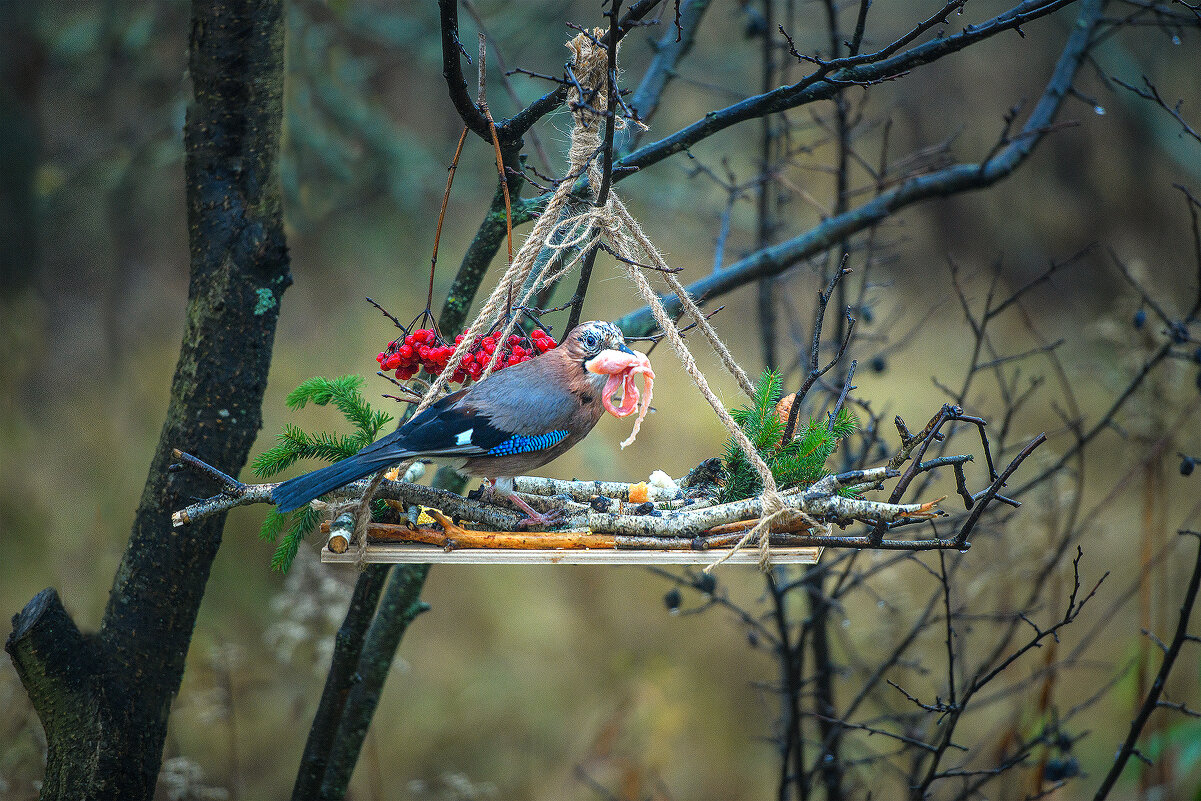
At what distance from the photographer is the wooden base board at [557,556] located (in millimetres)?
1446

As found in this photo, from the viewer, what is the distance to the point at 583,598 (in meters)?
4.39

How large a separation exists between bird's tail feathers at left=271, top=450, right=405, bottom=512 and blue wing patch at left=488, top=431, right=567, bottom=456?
19 centimetres

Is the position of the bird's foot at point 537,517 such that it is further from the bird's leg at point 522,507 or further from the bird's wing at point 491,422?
the bird's wing at point 491,422

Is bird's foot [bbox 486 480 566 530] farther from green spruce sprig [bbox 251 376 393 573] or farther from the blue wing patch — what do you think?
green spruce sprig [bbox 251 376 393 573]

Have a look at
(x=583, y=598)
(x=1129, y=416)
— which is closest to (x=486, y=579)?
(x=583, y=598)

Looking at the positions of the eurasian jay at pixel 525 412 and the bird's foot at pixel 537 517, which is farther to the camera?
the bird's foot at pixel 537 517

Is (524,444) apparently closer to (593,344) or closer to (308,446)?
(593,344)

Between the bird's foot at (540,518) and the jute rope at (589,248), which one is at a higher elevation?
the jute rope at (589,248)

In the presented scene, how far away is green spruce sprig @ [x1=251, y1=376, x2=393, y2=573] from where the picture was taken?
5.23 ft

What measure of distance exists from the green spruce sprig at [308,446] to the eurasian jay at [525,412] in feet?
0.50

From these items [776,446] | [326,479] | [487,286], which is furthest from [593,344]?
[487,286]

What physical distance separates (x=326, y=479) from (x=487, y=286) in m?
3.07

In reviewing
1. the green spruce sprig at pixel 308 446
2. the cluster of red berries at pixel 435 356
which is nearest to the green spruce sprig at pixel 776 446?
the cluster of red berries at pixel 435 356

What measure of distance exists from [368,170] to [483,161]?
21.7 inches
